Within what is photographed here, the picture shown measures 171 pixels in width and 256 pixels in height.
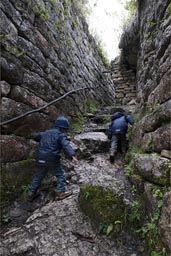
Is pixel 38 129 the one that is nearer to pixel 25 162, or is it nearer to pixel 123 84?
pixel 25 162

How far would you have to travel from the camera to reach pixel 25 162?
11.2 feet

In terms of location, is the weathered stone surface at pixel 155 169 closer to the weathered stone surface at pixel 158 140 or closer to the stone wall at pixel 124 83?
the weathered stone surface at pixel 158 140

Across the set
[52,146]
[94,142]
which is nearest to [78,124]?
[94,142]

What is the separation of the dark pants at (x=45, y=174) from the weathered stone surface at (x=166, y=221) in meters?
1.53

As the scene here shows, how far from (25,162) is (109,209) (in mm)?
1459

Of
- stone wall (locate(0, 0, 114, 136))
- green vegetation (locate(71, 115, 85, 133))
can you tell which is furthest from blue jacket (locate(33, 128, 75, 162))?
green vegetation (locate(71, 115, 85, 133))

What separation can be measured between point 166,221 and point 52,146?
1911mm

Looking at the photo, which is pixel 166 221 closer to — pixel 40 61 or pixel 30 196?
pixel 30 196

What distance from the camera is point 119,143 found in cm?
512

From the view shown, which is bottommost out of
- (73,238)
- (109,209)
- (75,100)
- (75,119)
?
(73,238)

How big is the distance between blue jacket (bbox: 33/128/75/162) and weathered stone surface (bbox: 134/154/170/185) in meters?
0.99

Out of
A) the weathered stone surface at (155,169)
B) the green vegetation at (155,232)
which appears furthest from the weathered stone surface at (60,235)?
the weathered stone surface at (155,169)

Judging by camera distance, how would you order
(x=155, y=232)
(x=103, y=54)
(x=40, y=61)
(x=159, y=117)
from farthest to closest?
(x=103, y=54)
(x=40, y=61)
(x=159, y=117)
(x=155, y=232)

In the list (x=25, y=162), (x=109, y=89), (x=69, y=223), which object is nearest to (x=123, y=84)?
(x=109, y=89)
